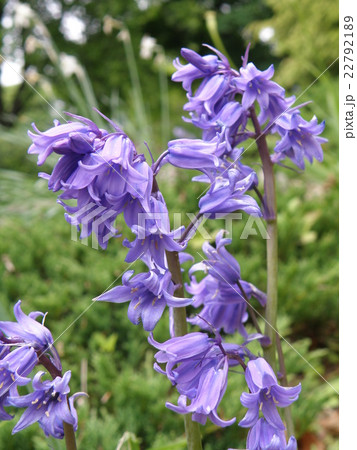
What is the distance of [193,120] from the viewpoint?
1.42 m

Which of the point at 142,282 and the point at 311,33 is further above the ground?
the point at 311,33

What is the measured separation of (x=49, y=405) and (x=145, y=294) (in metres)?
0.34

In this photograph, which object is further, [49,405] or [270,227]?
[270,227]

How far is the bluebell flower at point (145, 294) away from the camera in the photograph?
1126 millimetres

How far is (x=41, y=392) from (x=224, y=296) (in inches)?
22.2

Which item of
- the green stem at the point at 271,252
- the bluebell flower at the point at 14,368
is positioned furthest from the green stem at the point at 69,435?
the green stem at the point at 271,252

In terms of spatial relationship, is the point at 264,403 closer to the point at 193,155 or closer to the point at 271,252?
the point at 271,252

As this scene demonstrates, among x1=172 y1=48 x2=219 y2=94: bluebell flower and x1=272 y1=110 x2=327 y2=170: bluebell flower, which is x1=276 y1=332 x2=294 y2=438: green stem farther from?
x1=172 y1=48 x2=219 y2=94: bluebell flower

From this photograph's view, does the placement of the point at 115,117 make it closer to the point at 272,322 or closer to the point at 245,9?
Result: the point at 272,322

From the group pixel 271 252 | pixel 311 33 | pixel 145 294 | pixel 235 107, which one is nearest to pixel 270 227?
pixel 271 252

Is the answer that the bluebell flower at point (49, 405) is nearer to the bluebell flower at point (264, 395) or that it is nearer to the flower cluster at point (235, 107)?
the bluebell flower at point (264, 395)

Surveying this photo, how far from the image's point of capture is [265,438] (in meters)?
1.15

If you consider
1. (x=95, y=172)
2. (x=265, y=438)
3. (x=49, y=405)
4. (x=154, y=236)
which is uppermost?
(x=95, y=172)

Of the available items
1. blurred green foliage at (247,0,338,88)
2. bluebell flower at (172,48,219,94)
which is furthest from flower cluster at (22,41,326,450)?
blurred green foliage at (247,0,338,88)
